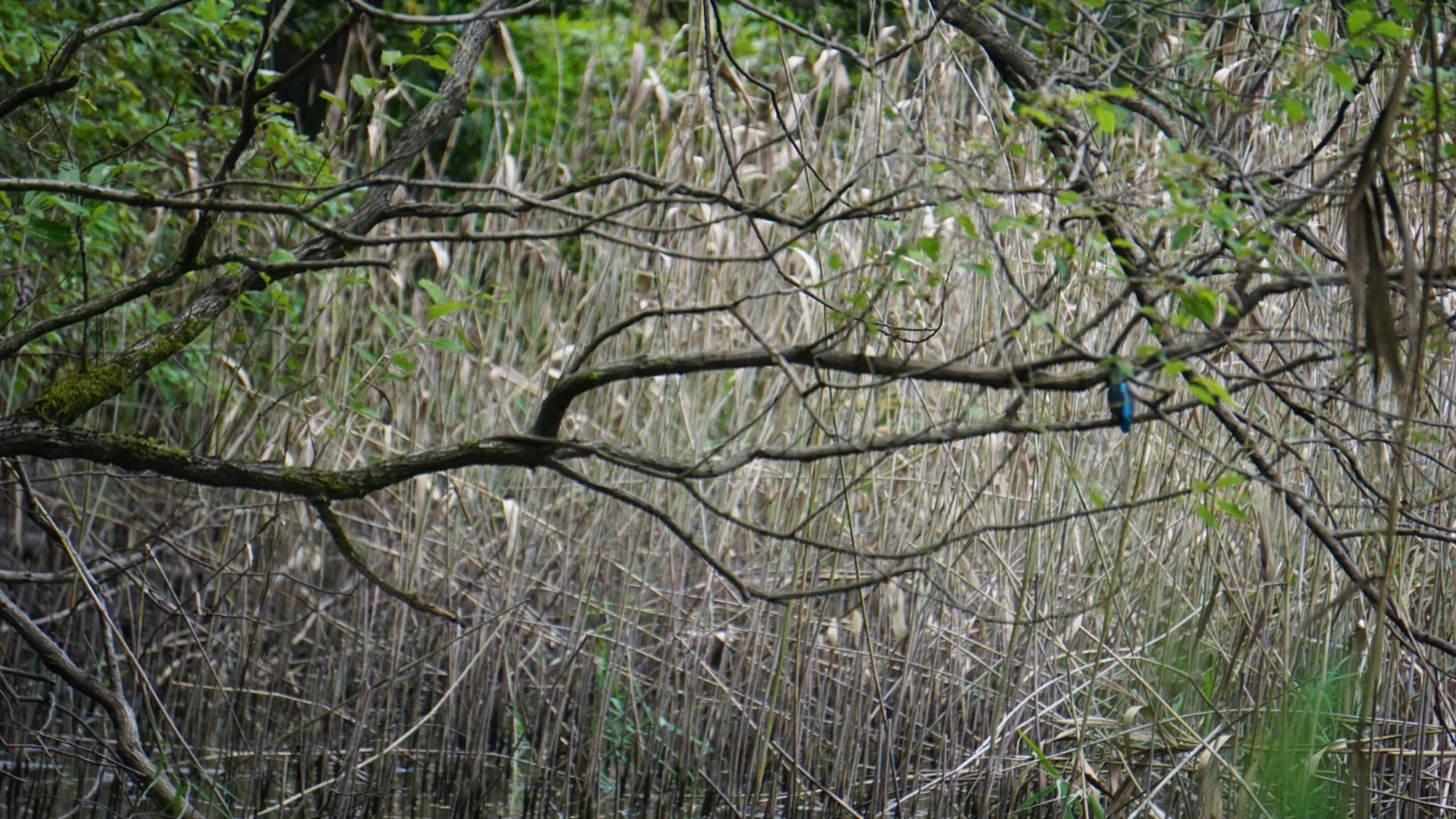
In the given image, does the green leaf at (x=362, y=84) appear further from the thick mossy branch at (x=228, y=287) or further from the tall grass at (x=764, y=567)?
the tall grass at (x=764, y=567)

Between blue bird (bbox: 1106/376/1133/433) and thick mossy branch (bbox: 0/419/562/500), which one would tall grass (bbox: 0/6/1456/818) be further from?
blue bird (bbox: 1106/376/1133/433)

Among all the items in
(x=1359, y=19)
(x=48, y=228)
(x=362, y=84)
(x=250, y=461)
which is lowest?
(x=250, y=461)

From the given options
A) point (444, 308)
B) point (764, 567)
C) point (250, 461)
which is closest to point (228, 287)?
point (250, 461)

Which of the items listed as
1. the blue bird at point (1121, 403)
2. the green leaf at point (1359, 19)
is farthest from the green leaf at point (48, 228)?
the green leaf at point (1359, 19)

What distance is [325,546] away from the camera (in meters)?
4.25

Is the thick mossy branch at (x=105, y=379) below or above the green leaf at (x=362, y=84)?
below

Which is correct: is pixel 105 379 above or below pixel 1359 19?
below

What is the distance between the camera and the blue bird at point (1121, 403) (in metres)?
1.80

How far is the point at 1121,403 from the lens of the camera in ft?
6.02

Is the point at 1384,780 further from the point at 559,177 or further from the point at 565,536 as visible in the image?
the point at 559,177

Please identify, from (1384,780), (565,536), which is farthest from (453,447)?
(1384,780)

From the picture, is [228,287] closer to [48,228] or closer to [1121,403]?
[48,228]

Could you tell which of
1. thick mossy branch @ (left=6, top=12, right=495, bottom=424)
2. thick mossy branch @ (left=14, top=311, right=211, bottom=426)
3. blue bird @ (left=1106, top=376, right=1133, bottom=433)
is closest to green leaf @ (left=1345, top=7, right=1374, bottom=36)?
blue bird @ (left=1106, top=376, right=1133, bottom=433)

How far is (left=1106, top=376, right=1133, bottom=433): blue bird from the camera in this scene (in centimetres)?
180
